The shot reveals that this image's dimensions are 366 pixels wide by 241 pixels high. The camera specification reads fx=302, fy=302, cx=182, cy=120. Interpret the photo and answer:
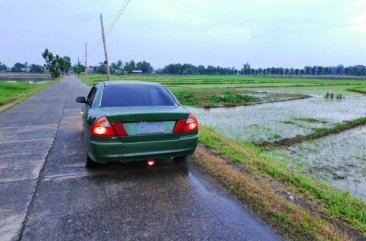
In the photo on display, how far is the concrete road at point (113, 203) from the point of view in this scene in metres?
3.22

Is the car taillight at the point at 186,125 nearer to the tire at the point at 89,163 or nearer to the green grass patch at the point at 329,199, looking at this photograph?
the green grass patch at the point at 329,199

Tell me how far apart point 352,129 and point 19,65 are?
199m

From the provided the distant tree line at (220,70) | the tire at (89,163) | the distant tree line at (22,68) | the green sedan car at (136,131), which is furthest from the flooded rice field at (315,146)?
the distant tree line at (22,68)

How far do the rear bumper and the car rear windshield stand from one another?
84 cm

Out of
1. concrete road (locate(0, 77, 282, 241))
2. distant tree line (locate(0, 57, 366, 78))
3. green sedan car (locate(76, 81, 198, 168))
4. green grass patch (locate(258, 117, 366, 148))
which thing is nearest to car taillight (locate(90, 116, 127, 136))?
green sedan car (locate(76, 81, 198, 168))

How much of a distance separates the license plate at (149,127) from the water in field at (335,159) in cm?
408

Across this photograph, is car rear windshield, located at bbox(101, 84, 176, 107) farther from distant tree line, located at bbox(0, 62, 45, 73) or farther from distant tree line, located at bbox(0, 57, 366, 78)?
distant tree line, located at bbox(0, 62, 45, 73)

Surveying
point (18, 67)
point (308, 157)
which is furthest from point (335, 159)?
point (18, 67)

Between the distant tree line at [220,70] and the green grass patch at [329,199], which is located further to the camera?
the distant tree line at [220,70]

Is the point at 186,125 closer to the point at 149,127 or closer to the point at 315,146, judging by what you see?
the point at 149,127

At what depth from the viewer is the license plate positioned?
178 inches

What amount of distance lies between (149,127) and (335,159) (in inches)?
241

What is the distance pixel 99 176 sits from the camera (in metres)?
4.93

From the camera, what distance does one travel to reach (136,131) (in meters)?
4.50
